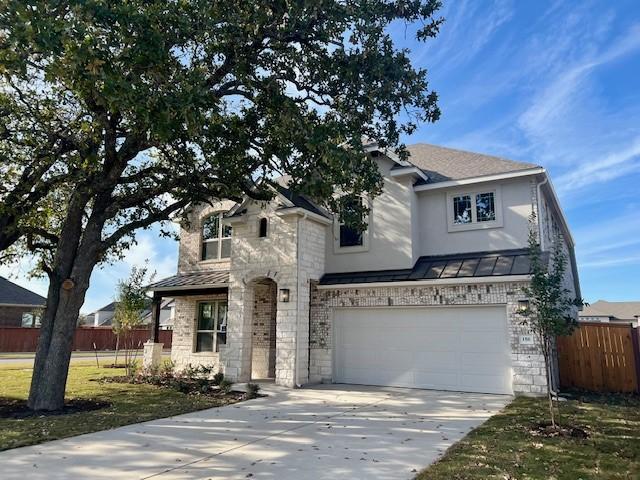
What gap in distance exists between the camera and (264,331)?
16.4 meters

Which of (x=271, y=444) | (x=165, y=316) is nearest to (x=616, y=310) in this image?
(x=271, y=444)

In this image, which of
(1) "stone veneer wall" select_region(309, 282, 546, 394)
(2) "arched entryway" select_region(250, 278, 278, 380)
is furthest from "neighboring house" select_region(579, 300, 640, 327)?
(2) "arched entryway" select_region(250, 278, 278, 380)

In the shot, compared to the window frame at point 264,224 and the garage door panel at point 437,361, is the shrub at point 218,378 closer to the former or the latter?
the window frame at point 264,224

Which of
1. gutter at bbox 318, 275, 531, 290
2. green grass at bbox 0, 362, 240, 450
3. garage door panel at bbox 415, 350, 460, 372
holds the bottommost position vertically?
green grass at bbox 0, 362, 240, 450

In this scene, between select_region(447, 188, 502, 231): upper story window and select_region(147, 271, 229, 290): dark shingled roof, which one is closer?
select_region(447, 188, 502, 231): upper story window

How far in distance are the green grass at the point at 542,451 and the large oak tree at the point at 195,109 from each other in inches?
207

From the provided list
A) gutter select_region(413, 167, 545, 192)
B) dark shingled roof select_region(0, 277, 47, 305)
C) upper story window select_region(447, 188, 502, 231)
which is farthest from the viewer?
dark shingled roof select_region(0, 277, 47, 305)

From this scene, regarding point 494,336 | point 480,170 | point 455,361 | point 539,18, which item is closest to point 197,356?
point 455,361

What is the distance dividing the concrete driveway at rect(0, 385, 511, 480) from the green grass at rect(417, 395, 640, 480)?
0.37 metres

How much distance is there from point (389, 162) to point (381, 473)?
10655 mm

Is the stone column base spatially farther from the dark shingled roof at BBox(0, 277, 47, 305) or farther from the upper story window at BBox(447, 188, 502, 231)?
the dark shingled roof at BBox(0, 277, 47, 305)

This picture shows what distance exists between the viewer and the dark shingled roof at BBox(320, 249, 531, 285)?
40.3 feet

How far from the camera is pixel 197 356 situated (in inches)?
667

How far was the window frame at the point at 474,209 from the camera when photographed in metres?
13.5
